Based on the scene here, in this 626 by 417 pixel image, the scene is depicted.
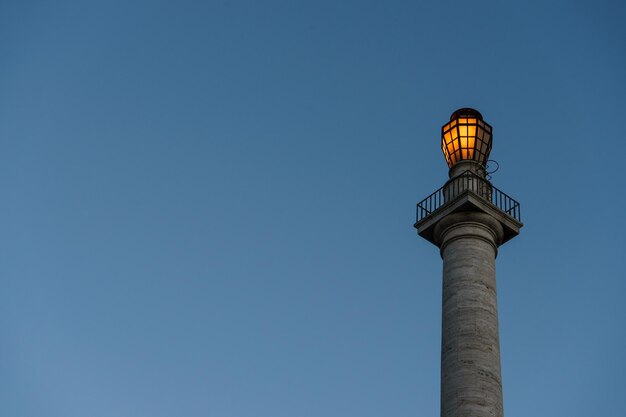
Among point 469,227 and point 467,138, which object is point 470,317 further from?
point 467,138

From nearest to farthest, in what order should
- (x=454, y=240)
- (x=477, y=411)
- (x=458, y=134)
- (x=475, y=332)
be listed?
(x=477, y=411) → (x=475, y=332) → (x=454, y=240) → (x=458, y=134)

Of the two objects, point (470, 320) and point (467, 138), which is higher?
point (467, 138)

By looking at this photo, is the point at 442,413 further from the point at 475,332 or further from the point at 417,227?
the point at 417,227

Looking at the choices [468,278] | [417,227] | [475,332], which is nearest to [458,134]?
[417,227]

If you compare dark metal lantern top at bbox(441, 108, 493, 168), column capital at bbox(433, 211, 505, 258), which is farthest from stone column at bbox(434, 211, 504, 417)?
dark metal lantern top at bbox(441, 108, 493, 168)

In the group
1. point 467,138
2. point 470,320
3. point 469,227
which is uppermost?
point 467,138

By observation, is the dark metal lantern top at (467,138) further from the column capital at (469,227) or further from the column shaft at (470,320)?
the column shaft at (470,320)

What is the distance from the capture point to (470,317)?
88.6 feet

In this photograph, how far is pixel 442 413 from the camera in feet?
84.6

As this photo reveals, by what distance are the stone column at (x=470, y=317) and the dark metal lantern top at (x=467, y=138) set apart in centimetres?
A: 330

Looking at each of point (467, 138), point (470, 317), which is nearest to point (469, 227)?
point (470, 317)

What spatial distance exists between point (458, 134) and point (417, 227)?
4.03m

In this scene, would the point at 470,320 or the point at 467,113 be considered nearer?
the point at 470,320

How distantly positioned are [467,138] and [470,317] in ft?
25.4
